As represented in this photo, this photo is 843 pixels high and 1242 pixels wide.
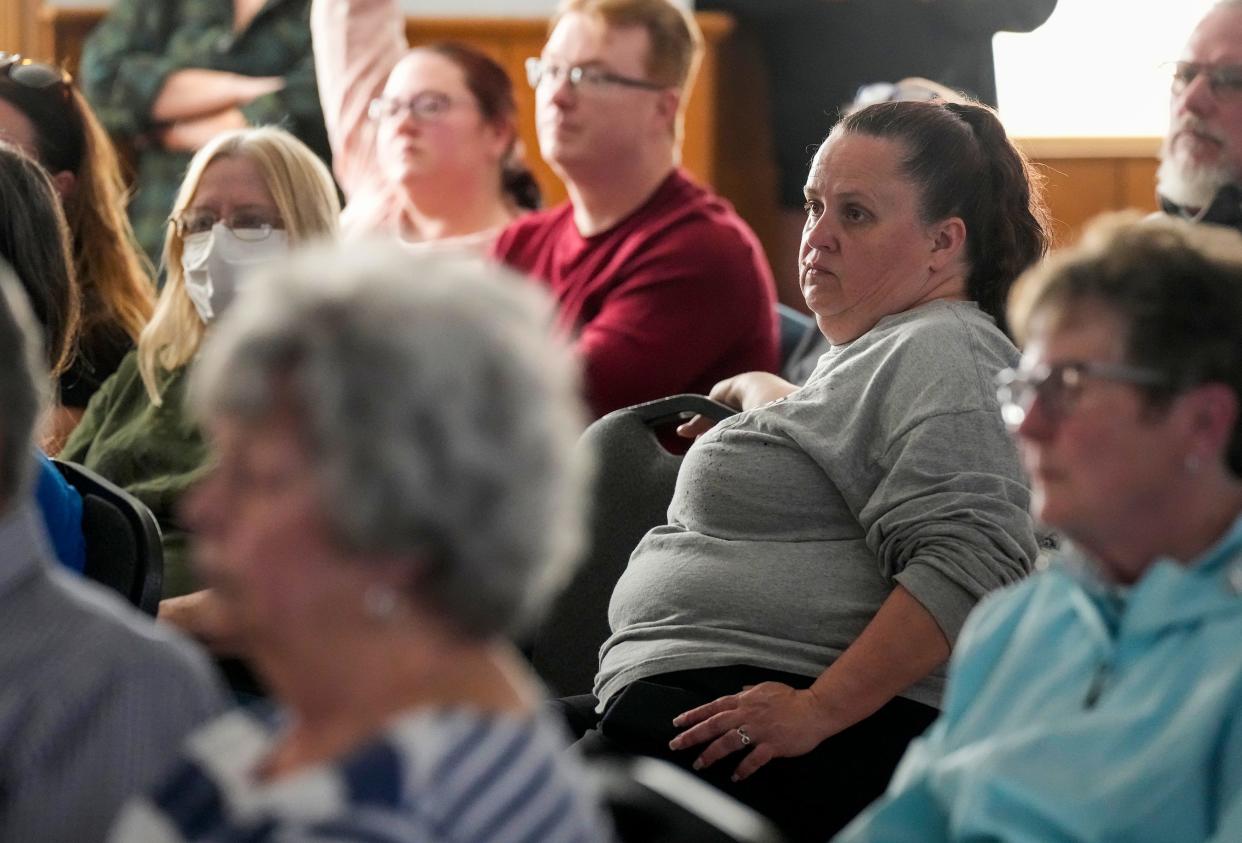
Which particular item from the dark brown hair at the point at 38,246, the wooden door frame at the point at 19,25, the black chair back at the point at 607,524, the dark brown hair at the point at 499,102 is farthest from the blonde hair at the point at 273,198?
the wooden door frame at the point at 19,25

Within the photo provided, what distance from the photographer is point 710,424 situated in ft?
7.70

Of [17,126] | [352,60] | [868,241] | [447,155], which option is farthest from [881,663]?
[352,60]

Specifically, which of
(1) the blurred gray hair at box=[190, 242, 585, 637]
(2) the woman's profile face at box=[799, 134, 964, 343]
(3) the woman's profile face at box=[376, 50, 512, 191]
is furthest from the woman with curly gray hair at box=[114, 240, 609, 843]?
(3) the woman's profile face at box=[376, 50, 512, 191]

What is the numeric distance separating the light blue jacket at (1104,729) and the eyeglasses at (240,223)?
1885 mm

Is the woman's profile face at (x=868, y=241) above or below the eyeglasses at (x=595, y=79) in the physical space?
above

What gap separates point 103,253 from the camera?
10.6 feet

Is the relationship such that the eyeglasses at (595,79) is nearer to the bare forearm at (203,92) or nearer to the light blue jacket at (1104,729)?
the bare forearm at (203,92)

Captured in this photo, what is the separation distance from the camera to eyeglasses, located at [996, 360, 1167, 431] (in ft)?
4.28

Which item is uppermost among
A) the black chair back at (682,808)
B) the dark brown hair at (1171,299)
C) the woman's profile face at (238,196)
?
→ the dark brown hair at (1171,299)

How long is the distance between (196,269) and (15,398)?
68.0 inches

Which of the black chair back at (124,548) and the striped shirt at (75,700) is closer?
the striped shirt at (75,700)

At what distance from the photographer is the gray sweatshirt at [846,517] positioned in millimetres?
1907

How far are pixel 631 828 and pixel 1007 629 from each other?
37cm

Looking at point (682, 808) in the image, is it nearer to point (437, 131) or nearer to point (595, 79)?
point (595, 79)
